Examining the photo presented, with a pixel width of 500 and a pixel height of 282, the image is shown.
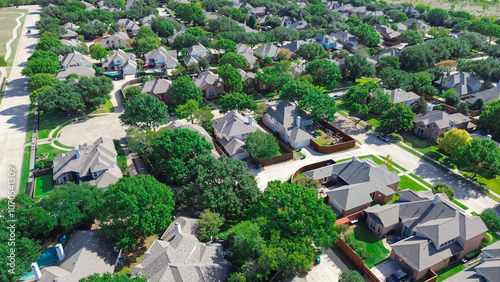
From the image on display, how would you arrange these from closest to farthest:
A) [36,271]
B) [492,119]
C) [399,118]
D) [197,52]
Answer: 1. [36,271]
2. [492,119]
3. [399,118]
4. [197,52]

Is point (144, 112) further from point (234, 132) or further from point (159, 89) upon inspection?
point (159, 89)

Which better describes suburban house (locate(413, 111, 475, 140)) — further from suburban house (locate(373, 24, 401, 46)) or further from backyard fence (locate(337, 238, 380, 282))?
suburban house (locate(373, 24, 401, 46))

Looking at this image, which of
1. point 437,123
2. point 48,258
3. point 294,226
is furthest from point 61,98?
point 437,123

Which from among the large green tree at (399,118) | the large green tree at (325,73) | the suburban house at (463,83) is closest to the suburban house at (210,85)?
the large green tree at (325,73)

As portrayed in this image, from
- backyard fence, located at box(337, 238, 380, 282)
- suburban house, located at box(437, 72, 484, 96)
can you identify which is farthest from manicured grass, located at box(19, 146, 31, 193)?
suburban house, located at box(437, 72, 484, 96)

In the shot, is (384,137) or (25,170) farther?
(384,137)

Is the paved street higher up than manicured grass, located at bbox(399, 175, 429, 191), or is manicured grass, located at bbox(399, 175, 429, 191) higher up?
manicured grass, located at bbox(399, 175, 429, 191)
